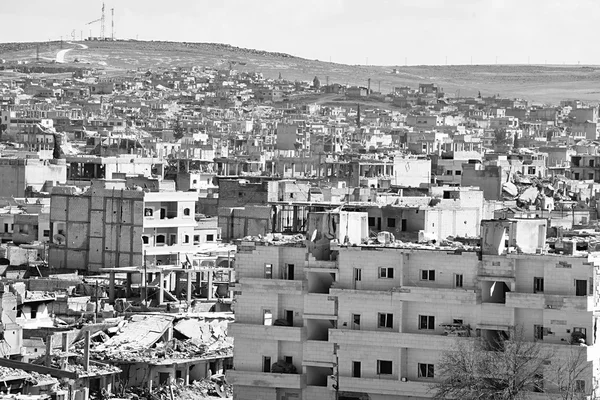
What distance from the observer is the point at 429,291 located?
33.2 meters

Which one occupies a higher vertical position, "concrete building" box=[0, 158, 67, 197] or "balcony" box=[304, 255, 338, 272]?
"concrete building" box=[0, 158, 67, 197]

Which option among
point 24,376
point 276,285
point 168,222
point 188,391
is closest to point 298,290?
point 276,285

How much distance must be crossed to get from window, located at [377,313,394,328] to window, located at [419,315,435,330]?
431mm

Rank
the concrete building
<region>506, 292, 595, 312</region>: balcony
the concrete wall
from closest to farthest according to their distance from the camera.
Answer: <region>506, 292, 595, 312</region>: balcony
the concrete wall
the concrete building

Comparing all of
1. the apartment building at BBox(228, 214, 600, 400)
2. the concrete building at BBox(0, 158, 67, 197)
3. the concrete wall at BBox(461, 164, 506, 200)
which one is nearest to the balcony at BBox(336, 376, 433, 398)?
the apartment building at BBox(228, 214, 600, 400)

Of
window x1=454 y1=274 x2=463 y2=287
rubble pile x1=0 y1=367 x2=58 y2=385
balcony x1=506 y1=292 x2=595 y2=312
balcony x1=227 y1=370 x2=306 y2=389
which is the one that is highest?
window x1=454 y1=274 x2=463 y2=287

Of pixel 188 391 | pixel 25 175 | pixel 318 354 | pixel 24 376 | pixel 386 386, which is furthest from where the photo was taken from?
pixel 25 175

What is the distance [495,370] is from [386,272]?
283 cm

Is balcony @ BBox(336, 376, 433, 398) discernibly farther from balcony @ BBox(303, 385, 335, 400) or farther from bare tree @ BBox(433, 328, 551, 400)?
bare tree @ BBox(433, 328, 551, 400)

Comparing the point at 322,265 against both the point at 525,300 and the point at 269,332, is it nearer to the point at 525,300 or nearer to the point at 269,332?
the point at 269,332

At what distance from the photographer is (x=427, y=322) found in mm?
33406

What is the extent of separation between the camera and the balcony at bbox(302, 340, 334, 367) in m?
33.8

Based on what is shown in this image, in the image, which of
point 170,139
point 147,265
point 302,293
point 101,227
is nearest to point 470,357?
point 302,293

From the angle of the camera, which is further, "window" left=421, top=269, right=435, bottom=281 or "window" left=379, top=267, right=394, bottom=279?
"window" left=379, top=267, right=394, bottom=279
